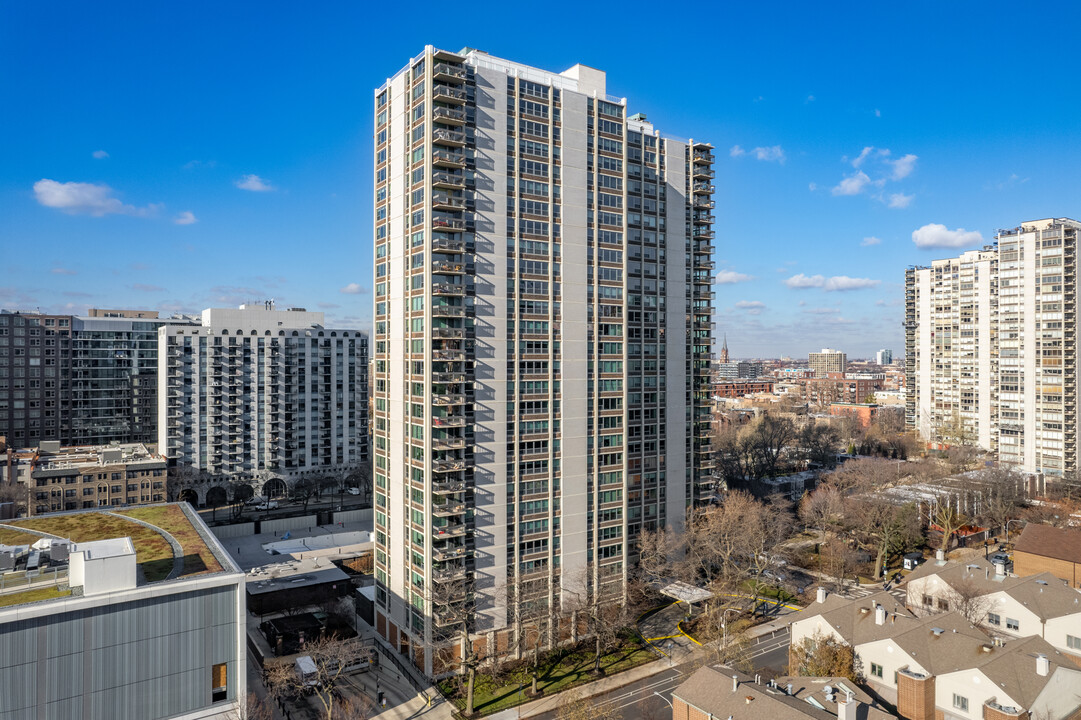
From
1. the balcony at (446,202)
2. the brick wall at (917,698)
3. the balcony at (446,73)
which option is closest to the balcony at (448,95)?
the balcony at (446,73)

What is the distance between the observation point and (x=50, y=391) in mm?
147625

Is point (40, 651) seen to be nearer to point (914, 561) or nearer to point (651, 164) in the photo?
point (651, 164)

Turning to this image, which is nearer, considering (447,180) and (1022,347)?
(447,180)

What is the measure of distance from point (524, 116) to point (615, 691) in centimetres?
5338

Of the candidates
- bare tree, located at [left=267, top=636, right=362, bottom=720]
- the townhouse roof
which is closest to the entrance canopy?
bare tree, located at [left=267, top=636, right=362, bottom=720]

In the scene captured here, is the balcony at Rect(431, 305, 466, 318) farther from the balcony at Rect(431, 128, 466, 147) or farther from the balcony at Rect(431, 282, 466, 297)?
the balcony at Rect(431, 128, 466, 147)

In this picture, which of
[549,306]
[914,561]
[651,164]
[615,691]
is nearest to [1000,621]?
[914,561]

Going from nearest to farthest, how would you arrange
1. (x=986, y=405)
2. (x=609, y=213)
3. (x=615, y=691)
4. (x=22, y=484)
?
1. (x=615, y=691)
2. (x=609, y=213)
3. (x=22, y=484)
4. (x=986, y=405)

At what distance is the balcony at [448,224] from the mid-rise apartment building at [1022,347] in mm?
115490

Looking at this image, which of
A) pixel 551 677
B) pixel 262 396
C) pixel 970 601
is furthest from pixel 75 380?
pixel 970 601

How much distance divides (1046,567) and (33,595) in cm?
9341

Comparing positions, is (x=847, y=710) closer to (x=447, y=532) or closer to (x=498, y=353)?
(x=447, y=532)

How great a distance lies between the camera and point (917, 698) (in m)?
47.9

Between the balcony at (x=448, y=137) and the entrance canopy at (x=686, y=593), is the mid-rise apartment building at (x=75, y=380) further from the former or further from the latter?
the entrance canopy at (x=686, y=593)
